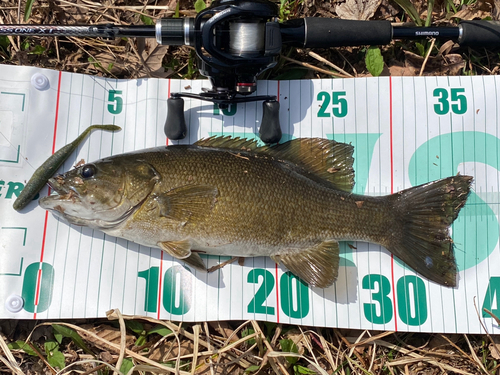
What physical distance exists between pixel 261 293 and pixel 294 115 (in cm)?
130

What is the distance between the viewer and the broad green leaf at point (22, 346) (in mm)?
2445

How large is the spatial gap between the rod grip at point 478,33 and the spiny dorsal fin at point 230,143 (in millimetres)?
1656

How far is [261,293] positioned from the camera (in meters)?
2.49

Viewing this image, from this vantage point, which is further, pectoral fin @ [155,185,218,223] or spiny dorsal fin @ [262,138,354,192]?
spiny dorsal fin @ [262,138,354,192]

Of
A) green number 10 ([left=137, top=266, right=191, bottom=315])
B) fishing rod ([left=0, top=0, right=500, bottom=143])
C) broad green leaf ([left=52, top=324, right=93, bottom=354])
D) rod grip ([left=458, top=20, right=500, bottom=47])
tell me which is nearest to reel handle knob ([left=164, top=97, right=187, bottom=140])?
fishing rod ([left=0, top=0, right=500, bottom=143])

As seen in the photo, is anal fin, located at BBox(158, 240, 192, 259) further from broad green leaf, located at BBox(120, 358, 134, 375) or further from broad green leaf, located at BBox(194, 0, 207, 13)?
broad green leaf, located at BBox(194, 0, 207, 13)

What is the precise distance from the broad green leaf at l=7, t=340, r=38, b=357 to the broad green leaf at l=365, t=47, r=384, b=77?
312 cm

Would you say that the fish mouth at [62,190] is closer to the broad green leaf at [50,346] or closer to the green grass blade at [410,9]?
the broad green leaf at [50,346]

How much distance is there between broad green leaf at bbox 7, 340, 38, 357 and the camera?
2445mm

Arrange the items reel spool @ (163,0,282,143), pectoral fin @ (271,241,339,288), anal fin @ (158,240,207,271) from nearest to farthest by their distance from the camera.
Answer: reel spool @ (163,0,282,143) → anal fin @ (158,240,207,271) → pectoral fin @ (271,241,339,288)

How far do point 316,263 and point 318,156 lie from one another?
0.72 metres

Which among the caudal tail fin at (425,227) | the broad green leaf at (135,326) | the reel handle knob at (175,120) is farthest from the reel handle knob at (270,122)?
the broad green leaf at (135,326)

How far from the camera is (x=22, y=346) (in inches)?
96.5

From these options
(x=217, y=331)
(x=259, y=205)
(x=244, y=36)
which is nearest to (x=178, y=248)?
(x=259, y=205)
